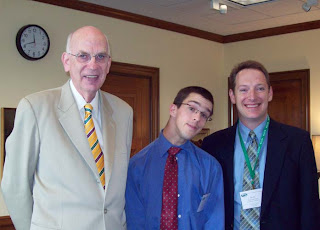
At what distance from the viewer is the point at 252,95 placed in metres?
2.39

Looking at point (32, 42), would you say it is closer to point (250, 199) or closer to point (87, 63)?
point (87, 63)

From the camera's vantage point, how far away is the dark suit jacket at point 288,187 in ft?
7.58

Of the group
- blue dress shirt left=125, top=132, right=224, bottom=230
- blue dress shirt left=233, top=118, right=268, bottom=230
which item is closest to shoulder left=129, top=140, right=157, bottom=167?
blue dress shirt left=125, top=132, right=224, bottom=230

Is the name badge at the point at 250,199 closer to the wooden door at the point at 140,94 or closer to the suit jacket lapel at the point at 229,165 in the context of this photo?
the suit jacket lapel at the point at 229,165

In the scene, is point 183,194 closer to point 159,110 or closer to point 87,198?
point 87,198

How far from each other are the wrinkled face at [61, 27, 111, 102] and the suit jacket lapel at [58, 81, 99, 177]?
3.4 inches

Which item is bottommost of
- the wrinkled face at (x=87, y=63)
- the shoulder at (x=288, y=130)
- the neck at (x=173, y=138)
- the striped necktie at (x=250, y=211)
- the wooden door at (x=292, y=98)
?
the striped necktie at (x=250, y=211)

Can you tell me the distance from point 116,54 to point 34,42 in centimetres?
114

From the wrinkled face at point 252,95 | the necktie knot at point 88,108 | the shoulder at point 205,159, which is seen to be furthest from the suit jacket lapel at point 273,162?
the necktie knot at point 88,108

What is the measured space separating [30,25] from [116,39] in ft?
3.89

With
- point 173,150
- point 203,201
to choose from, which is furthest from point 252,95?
point 203,201

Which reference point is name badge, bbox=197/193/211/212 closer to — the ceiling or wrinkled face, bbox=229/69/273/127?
wrinkled face, bbox=229/69/273/127

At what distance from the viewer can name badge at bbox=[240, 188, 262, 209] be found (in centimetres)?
231

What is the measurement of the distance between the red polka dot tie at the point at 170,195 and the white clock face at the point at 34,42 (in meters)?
2.78
